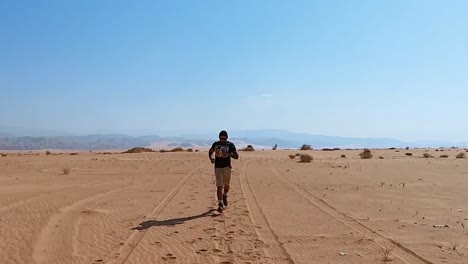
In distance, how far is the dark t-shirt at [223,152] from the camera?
466 inches

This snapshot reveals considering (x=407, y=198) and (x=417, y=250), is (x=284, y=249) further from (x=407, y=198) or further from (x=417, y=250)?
(x=407, y=198)

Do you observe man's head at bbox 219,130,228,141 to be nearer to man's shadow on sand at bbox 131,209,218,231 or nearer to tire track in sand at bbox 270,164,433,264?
man's shadow on sand at bbox 131,209,218,231

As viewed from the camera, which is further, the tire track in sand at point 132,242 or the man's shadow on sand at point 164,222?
the man's shadow on sand at point 164,222

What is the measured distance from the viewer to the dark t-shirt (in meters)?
11.8

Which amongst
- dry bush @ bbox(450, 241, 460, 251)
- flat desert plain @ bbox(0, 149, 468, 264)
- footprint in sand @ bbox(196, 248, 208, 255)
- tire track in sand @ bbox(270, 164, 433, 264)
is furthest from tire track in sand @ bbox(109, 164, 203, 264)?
dry bush @ bbox(450, 241, 460, 251)

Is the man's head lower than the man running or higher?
higher

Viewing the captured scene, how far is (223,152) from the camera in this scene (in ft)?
38.8

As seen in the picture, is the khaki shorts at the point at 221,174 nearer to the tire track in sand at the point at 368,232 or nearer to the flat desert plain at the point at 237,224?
the flat desert plain at the point at 237,224

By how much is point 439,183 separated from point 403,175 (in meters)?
3.80

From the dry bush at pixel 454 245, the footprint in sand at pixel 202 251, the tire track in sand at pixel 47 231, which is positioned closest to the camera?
the tire track in sand at pixel 47 231

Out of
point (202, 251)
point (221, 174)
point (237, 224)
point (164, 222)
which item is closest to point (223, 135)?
point (221, 174)

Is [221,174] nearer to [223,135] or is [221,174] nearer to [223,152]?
[223,152]

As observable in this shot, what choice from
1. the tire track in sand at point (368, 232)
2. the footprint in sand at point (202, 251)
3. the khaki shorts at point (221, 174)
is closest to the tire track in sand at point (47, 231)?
the footprint in sand at point (202, 251)

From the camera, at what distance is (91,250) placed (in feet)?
26.3
